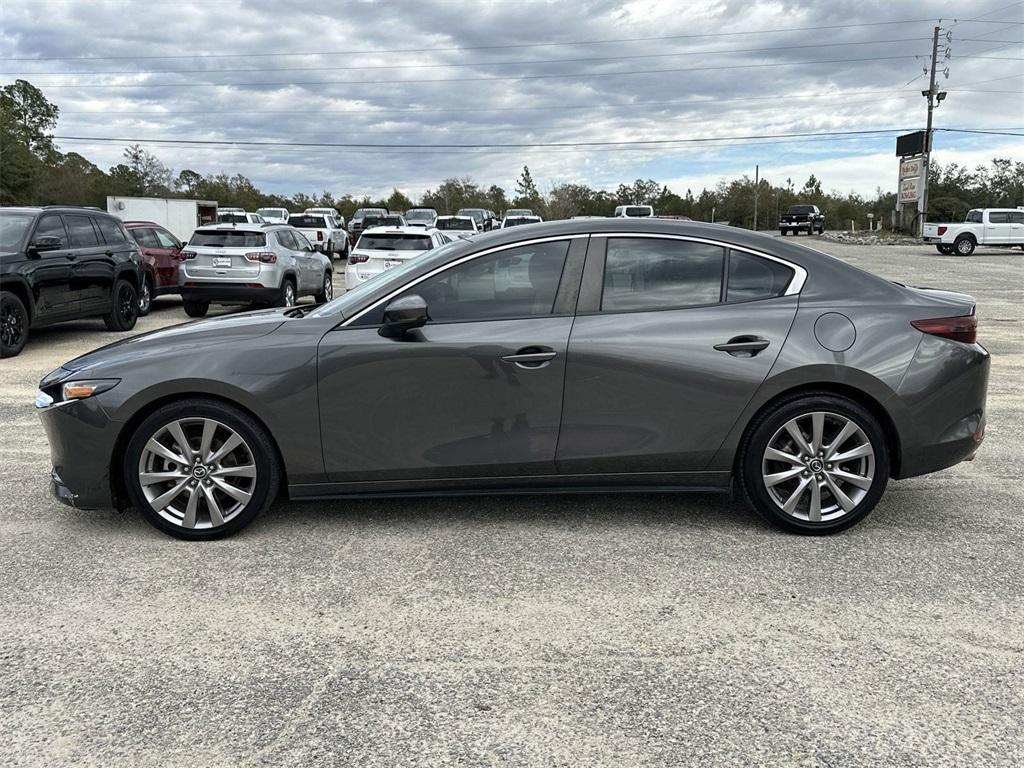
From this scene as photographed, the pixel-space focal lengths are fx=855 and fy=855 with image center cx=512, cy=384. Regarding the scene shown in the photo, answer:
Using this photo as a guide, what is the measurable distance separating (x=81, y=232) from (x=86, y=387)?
28.2 ft

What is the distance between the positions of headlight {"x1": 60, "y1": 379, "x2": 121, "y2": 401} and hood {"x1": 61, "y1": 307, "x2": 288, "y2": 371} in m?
0.11

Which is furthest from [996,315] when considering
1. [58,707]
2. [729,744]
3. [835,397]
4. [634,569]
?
[58,707]

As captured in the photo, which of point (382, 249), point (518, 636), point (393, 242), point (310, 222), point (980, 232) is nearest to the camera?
point (518, 636)

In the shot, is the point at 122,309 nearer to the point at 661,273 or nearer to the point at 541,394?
the point at 541,394

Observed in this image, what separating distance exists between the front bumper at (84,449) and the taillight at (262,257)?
1032cm

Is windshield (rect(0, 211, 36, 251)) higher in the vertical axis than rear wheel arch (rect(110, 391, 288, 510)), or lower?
higher

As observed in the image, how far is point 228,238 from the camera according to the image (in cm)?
1443

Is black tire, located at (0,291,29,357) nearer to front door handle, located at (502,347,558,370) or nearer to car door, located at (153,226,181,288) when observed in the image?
car door, located at (153,226,181,288)

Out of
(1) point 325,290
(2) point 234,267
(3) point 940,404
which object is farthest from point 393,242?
(3) point 940,404

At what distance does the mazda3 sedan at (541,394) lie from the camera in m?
4.16

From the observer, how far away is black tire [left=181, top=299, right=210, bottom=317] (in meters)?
14.7

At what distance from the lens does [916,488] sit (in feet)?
17.0

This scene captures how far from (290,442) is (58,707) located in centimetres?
162

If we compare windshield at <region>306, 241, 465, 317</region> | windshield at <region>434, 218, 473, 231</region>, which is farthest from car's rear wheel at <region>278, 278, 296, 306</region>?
windshield at <region>434, 218, 473, 231</region>
